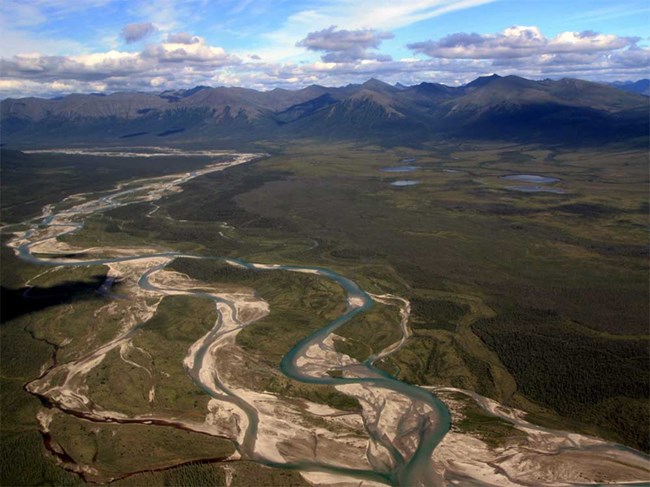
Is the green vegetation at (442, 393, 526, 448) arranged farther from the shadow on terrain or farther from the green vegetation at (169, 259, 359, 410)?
the shadow on terrain

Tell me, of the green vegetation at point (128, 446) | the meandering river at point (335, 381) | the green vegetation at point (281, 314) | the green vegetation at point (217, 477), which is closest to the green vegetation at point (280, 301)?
the green vegetation at point (281, 314)

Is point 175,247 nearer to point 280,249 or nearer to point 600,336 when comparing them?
point 280,249

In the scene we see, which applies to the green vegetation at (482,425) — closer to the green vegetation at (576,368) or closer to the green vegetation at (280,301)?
the green vegetation at (576,368)

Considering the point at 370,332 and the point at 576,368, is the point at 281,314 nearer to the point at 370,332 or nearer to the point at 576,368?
the point at 370,332

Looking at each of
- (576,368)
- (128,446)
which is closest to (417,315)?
(576,368)

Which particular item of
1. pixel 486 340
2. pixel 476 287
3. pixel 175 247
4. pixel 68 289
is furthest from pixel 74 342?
pixel 476 287

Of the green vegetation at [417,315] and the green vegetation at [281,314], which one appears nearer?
the green vegetation at [417,315]

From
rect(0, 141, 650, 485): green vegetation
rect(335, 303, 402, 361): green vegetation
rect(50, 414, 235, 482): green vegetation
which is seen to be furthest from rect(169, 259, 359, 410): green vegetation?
rect(50, 414, 235, 482): green vegetation

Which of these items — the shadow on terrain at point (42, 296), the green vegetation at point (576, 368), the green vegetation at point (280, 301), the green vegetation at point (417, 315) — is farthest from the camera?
the shadow on terrain at point (42, 296)
